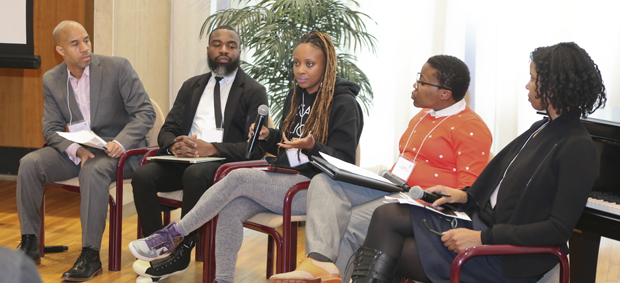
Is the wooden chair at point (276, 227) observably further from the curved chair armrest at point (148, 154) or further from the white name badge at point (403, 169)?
the curved chair armrest at point (148, 154)

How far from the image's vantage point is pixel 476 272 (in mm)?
1798

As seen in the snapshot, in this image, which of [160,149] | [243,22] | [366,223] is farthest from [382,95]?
[366,223]

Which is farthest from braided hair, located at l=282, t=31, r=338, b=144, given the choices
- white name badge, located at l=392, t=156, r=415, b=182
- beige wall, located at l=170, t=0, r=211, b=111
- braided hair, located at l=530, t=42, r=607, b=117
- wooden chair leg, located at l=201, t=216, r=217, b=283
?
beige wall, located at l=170, t=0, r=211, b=111

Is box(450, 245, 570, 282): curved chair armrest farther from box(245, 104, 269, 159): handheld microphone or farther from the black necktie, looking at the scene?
the black necktie

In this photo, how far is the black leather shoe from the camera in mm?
3100

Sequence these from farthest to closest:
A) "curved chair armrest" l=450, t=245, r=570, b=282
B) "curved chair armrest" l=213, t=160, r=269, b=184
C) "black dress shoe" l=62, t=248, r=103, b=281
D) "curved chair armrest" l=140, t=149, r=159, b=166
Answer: "curved chair armrest" l=140, t=149, r=159, b=166
"black dress shoe" l=62, t=248, r=103, b=281
"curved chair armrest" l=213, t=160, r=269, b=184
"curved chair armrest" l=450, t=245, r=570, b=282

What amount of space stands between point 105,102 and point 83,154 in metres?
0.39

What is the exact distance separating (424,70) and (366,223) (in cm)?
74

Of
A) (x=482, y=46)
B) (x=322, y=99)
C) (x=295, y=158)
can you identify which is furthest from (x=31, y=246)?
(x=482, y=46)

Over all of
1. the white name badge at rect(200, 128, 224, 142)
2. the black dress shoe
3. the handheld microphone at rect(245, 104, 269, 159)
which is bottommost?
the black dress shoe

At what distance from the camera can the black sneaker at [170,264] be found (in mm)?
2711

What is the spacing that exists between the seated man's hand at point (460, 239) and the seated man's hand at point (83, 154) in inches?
86.3

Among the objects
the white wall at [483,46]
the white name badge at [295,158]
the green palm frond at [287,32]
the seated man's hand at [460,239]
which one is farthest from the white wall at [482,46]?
the seated man's hand at [460,239]

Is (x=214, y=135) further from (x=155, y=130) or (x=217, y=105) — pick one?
(x=155, y=130)
